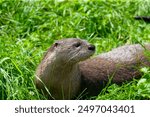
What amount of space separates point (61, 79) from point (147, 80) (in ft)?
2.33

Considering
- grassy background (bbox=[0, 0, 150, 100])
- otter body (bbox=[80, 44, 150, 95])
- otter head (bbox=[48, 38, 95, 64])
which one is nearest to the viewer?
otter head (bbox=[48, 38, 95, 64])

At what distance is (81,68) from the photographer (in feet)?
18.4

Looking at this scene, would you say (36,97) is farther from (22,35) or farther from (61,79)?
(22,35)

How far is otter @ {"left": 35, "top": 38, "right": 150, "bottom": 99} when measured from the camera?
17.2ft

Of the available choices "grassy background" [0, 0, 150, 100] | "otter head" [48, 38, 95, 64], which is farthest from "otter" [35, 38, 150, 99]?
"grassy background" [0, 0, 150, 100]

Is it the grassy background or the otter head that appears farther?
the grassy background

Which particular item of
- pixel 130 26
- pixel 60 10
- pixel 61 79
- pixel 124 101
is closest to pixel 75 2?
pixel 60 10

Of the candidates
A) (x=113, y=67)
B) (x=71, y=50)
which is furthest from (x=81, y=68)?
(x=71, y=50)

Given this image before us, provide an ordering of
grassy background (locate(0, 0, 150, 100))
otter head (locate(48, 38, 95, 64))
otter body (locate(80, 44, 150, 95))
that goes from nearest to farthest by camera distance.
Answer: otter head (locate(48, 38, 95, 64)) → otter body (locate(80, 44, 150, 95)) → grassy background (locate(0, 0, 150, 100))

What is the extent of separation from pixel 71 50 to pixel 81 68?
41 centimetres

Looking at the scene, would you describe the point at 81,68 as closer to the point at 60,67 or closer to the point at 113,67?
the point at 113,67

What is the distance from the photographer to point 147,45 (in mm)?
5926

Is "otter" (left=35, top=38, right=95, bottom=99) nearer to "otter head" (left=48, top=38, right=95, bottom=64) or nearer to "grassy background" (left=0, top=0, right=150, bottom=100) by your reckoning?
"otter head" (left=48, top=38, right=95, bottom=64)

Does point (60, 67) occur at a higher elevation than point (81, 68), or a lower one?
higher
